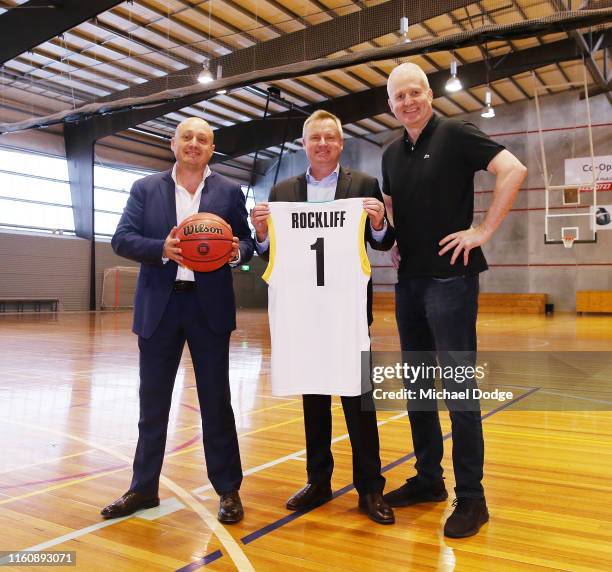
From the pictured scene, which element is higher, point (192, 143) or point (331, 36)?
point (331, 36)

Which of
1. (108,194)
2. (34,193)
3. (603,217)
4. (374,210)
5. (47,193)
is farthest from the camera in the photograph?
(108,194)

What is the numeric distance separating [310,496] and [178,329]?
1016 mm

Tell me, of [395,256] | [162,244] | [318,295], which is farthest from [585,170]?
[162,244]

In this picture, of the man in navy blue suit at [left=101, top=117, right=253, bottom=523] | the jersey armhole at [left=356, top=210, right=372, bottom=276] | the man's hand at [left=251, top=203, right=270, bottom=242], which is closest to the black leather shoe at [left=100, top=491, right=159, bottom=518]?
the man in navy blue suit at [left=101, top=117, right=253, bottom=523]

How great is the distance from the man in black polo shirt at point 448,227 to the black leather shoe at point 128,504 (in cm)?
137

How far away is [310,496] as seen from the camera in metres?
2.96

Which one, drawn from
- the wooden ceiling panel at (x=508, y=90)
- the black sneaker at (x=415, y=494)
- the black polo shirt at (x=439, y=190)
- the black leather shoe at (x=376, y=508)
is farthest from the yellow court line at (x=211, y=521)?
the wooden ceiling panel at (x=508, y=90)

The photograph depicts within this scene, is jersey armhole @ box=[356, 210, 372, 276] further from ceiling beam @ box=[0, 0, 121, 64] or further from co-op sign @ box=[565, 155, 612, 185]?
co-op sign @ box=[565, 155, 612, 185]

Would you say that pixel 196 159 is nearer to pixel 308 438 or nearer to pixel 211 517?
pixel 308 438

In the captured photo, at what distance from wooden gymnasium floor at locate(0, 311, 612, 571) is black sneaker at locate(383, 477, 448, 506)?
61mm

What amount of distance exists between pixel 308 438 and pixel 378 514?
19.7 inches

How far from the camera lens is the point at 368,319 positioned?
2934mm

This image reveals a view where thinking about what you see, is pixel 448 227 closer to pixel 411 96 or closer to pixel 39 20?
pixel 411 96

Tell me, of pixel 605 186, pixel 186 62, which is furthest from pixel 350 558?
pixel 605 186
